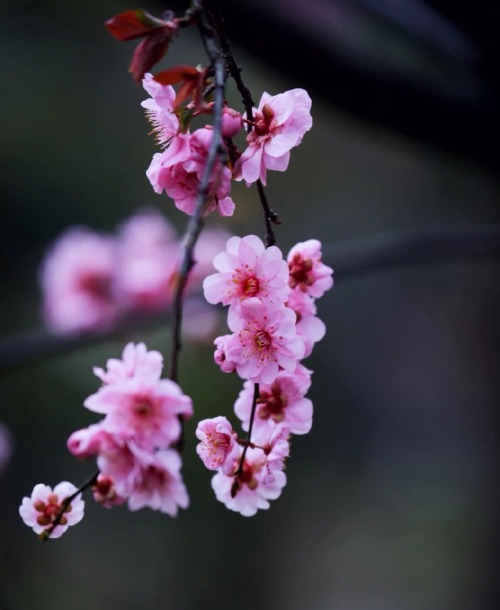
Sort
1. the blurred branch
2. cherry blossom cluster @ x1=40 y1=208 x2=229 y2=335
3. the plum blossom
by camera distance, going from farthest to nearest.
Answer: cherry blossom cluster @ x1=40 y1=208 x2=229 y2=335
the blurred branch
the plum blossom

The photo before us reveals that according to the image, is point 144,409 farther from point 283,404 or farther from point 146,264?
point 146,264

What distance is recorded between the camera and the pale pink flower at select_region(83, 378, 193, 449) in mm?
488

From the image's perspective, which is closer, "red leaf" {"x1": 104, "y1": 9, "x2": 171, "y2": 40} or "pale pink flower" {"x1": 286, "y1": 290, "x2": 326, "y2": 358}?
"red leaf" {"x1": 104, "y1": 9, "x2": 171, "y2": 40}

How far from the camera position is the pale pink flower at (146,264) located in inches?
82.4

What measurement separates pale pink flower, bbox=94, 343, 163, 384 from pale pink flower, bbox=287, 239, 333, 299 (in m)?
0.15

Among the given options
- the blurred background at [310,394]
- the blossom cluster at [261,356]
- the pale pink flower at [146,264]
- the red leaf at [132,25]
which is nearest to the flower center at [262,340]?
the blossom cluster at [261,356]

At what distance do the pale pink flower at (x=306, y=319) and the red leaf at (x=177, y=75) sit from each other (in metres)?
0.20

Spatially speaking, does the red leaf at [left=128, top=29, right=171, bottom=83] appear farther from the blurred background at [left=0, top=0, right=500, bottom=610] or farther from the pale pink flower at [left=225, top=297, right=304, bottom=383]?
the blurred background at [left=0, top=0, right=500, bottom=610]

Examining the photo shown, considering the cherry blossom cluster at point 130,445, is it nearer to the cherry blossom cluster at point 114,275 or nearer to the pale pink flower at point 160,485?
the pale pink flower at point 160,485

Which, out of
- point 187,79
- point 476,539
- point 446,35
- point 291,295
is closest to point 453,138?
point 446,35

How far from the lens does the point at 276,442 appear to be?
1.99 ft

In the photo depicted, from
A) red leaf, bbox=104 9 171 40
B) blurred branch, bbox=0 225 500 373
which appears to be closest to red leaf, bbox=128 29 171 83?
red leaf, bbox=104 9 171 40

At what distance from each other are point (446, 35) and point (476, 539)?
9.38 feet

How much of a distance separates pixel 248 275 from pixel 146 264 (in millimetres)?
1581
